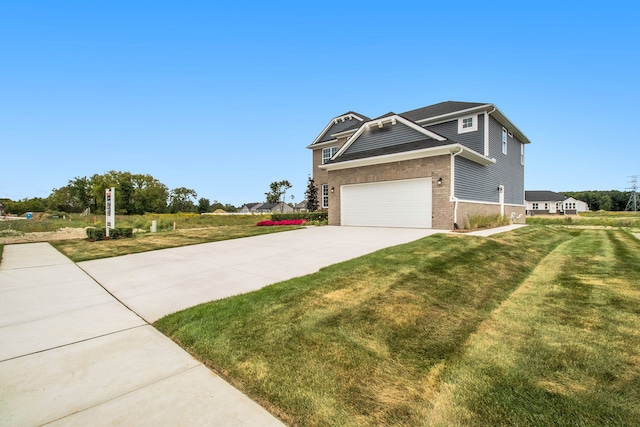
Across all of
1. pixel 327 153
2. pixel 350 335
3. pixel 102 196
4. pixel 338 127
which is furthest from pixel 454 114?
pixel 102 196

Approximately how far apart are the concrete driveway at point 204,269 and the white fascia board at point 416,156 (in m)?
5.66

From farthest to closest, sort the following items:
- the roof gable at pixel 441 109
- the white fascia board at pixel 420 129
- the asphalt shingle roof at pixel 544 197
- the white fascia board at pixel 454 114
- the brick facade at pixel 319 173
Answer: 1. the asphalt shingle roof at pixel 544 197
2. the brick facade at pixel 319 173
3. the roof gable at pixel 441 109
4. the white fascia board at pixel 454 114
5. the white fascia board at pixel 420 129

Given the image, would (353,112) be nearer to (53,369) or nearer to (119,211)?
(53,369)

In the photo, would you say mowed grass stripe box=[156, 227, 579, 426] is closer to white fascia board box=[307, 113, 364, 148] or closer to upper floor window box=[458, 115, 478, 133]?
upper floor window box=[458, 115, 478, 133]

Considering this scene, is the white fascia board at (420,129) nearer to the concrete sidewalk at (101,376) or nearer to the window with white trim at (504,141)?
the window with white trim at (504,141)

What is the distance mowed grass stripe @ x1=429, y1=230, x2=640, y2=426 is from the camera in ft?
6.18

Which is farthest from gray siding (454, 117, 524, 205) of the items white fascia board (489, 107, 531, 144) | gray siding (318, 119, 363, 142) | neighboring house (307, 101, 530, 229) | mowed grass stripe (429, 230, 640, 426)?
gray siding (318, 119, 363, 142)

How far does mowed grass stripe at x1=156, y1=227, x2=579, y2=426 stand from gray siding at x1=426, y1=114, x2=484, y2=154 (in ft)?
36.5

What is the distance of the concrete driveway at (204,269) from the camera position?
15.1 ft

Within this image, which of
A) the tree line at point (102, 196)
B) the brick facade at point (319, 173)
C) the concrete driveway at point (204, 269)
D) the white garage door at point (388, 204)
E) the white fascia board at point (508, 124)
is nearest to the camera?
the concrete driveway at point (204, 269)

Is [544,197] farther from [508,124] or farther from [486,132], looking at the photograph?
[486,132]

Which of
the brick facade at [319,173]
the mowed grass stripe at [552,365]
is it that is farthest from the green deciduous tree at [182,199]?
the mowed grass stripe at [552,365]

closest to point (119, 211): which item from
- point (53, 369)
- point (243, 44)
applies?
point (243, 44)

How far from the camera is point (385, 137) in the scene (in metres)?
15.0
